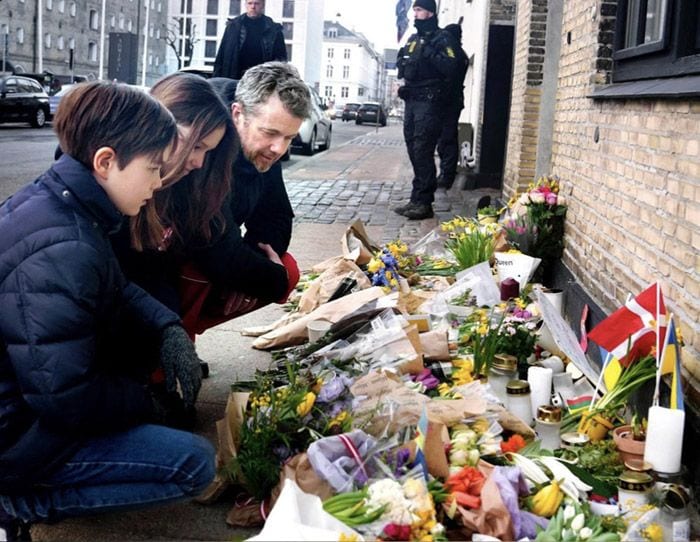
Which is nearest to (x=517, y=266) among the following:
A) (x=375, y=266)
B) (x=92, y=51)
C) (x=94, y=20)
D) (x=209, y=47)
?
(x=375, y=266)

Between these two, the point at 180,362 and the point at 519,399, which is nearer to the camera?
the point at 180,362

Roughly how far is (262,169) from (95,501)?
190 cm

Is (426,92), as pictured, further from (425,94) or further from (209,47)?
(209,47)

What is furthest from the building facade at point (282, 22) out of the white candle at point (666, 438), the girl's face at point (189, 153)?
the white candle at point (666, 438)

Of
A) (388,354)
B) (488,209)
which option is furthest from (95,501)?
(488,209)

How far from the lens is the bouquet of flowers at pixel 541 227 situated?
627 centimetres

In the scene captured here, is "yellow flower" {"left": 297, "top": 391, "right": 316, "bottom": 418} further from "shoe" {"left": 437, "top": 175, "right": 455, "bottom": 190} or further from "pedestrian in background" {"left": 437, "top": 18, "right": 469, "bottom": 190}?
"shoe" {"left": 437, "top": 175, "right": 455, "bottom": 190}

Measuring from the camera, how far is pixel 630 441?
336 centimetres

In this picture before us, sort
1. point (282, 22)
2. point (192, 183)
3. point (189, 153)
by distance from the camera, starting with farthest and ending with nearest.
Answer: point (282, 22) → point (192, 183) → point (189, 153)

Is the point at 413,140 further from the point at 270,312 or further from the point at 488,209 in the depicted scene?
the point at 270,312

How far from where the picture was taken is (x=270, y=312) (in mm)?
6293

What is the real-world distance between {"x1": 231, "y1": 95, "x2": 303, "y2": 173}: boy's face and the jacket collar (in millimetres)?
1403

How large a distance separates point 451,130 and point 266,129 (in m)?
9.20

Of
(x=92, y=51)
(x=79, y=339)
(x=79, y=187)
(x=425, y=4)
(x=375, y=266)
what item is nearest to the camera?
(x=79, y=339)
